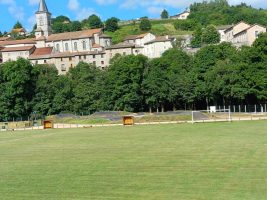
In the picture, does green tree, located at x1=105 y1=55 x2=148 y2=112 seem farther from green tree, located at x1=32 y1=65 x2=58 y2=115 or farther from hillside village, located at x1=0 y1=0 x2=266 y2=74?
hillside village, located at x1=0 y1=0 x2=266 y2=74

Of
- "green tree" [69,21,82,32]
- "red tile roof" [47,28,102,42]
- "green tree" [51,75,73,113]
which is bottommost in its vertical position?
"green tree" [51,75,73,113]

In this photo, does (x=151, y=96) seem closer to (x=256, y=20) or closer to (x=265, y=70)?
(x=265, y=70)

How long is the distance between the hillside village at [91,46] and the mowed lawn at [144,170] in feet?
304

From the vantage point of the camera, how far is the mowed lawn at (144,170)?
17.5m

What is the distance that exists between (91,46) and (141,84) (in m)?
58.0

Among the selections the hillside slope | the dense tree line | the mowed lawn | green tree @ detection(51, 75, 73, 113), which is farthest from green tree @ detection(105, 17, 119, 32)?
the mowed lawn

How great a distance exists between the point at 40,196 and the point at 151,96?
6273 cm

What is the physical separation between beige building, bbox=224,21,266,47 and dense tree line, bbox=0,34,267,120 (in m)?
31.7

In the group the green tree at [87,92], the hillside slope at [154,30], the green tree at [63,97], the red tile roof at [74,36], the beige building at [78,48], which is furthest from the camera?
the hillside slope at [154,30]

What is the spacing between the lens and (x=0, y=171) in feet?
78.8

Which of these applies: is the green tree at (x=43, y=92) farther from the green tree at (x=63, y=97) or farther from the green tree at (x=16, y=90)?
the green tree at (x=16, y=90)

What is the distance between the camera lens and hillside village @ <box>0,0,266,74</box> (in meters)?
125

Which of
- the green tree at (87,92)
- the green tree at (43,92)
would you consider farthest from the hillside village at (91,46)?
the green tree at (87,92)

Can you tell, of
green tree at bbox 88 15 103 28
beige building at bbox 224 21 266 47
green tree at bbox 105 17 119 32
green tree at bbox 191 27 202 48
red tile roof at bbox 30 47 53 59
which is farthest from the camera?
green tree at bbox 88 15 103 28
